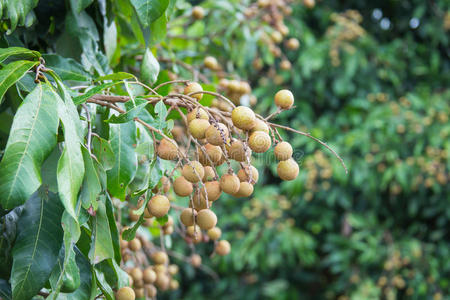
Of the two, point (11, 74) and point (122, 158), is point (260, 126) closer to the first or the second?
point (122, 158)

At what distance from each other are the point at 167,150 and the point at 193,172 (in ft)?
0.14

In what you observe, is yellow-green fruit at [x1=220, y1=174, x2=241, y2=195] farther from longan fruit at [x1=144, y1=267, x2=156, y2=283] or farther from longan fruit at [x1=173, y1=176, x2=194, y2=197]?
longan fruit at [x1=144, y1=267, x2=156, y2=283]

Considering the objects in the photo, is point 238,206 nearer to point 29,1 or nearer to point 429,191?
point 429,191

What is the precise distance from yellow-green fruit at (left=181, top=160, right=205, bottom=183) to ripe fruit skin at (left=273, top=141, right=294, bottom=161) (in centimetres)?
10

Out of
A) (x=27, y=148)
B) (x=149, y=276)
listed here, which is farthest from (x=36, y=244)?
(x=149, y=276)

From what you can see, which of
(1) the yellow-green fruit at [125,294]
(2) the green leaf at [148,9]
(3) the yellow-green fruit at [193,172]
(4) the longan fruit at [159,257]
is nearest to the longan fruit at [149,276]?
(4) the longan fruit at [159,257]

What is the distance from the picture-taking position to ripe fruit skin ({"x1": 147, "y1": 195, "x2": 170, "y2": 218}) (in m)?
0.62

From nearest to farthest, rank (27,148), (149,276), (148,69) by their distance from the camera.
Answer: (27,148), (148,69), (149,276)

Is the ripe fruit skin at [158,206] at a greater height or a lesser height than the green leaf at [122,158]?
lesser

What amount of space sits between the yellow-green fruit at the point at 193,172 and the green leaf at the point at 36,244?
16 centimetres

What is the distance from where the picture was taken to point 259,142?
56 centimetres

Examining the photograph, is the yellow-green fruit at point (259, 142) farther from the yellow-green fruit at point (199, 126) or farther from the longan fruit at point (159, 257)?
the longan fruit at point (159, 257)

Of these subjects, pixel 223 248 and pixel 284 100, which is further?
pixel 223 248

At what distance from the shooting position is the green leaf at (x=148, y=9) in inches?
24.4
